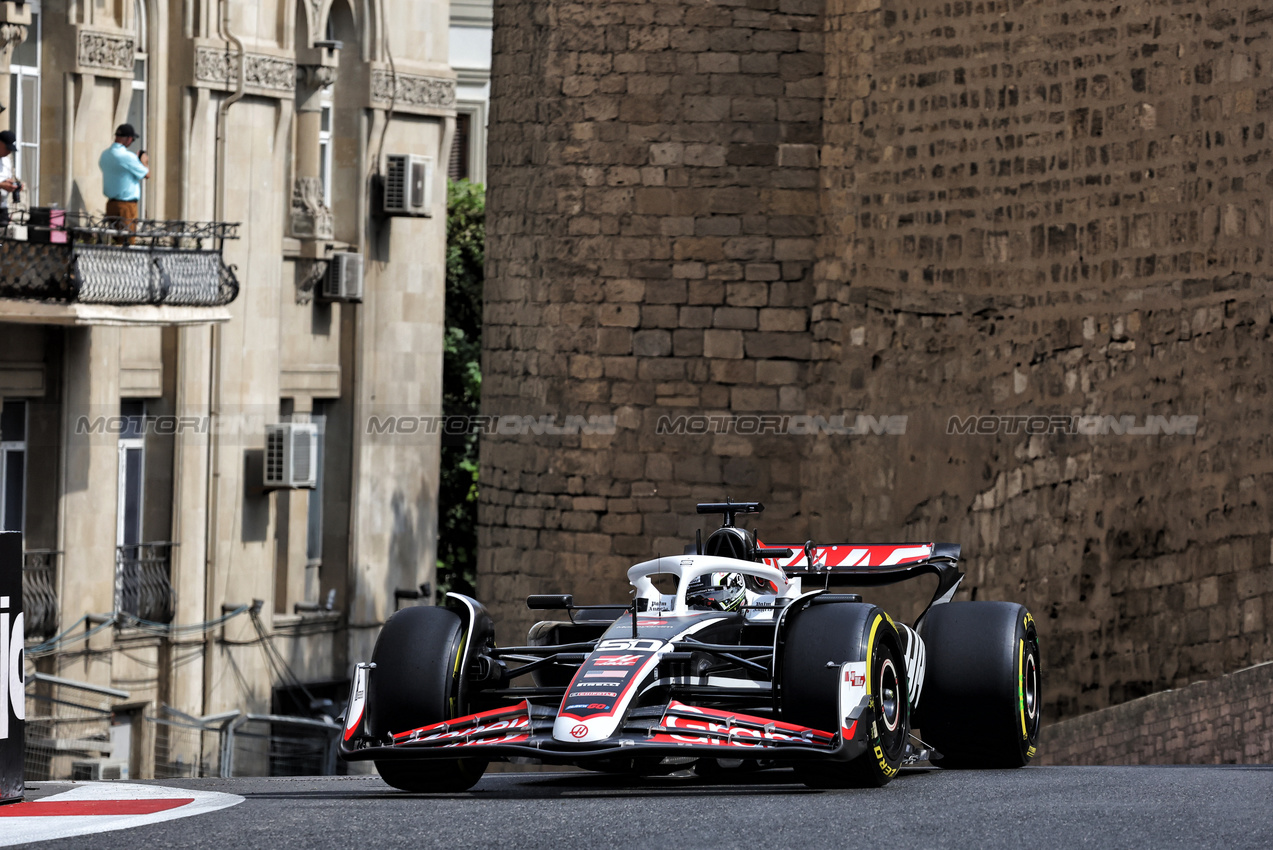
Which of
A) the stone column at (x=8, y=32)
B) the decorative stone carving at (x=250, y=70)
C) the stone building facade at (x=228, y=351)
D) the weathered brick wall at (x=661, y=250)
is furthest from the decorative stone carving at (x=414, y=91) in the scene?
the weathered brick wall at (x=661, y=250)

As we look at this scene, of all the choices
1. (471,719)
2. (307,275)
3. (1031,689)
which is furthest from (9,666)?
(307,275)

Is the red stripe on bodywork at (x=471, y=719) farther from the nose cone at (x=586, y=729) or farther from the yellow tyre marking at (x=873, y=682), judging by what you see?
the yellow tyre marking at (x=873, y=682)

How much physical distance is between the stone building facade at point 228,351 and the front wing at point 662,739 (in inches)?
509

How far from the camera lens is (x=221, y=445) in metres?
23.7

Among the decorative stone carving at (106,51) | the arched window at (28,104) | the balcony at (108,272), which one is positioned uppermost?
the decorative stone carving at (106,51)

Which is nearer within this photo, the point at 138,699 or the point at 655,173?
the point at 655,173

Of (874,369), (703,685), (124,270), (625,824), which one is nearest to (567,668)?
(703,685)

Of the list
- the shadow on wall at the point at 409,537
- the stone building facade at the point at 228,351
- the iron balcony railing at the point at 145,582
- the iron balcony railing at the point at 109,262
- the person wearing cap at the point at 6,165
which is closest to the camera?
the person wearing cap at the point at 6,165

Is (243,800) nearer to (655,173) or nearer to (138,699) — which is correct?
(655,173)

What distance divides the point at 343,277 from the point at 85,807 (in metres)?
18.0

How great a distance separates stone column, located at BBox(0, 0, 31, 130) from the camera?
2019 cm

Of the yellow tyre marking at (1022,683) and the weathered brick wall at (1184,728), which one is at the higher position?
the yellow tyre marking at (1022,683)

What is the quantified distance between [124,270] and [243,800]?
1350 centimetres

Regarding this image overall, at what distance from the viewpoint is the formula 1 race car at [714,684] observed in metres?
7.43
